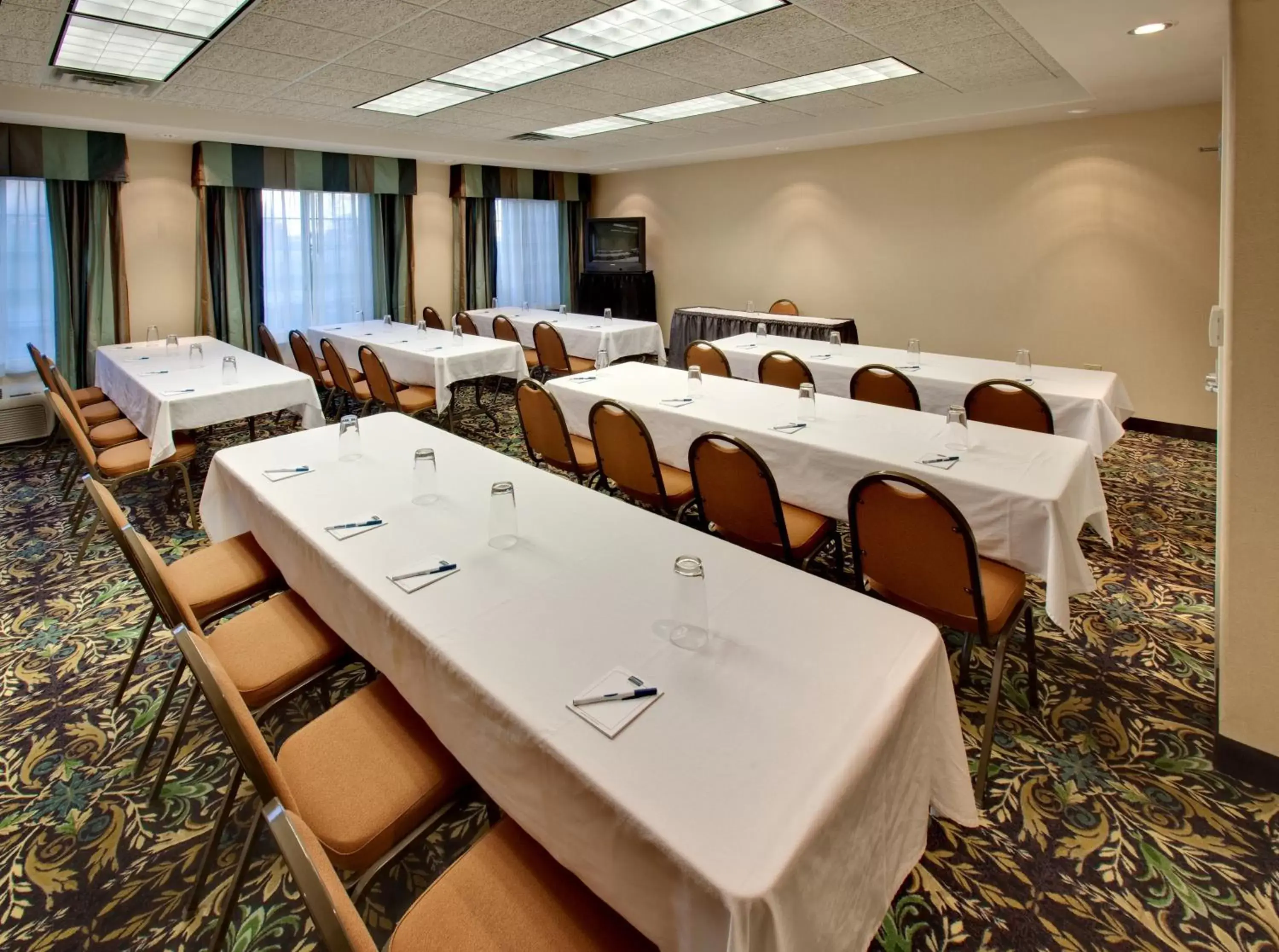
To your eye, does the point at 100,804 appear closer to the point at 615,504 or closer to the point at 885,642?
the point at 615,504

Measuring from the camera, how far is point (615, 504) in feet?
A: 7.72

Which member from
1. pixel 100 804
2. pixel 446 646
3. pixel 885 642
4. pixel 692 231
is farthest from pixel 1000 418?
pixel 692 231

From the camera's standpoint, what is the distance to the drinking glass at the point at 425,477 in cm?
239

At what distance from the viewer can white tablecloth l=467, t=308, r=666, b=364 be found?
7133mm

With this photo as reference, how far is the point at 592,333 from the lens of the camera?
7117 millimetres

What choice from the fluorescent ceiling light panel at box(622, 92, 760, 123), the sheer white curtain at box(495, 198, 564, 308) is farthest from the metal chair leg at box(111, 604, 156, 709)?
the sheer white curtain at box(495, 198, 564, 308)

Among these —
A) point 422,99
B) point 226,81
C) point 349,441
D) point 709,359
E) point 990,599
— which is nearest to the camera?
point 990,599

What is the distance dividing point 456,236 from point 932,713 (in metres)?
9.02

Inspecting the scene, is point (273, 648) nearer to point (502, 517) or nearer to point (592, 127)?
point (502, 517)

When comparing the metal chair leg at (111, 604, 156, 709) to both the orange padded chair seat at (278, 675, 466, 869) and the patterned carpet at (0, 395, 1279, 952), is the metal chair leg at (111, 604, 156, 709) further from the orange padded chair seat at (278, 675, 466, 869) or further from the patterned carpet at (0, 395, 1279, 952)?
the orange padded chair seat at (278, 675, 466, 869)

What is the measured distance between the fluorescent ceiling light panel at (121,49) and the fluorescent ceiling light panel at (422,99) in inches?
58.9

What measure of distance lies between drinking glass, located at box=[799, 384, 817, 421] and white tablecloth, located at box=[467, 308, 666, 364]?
12.2 ft

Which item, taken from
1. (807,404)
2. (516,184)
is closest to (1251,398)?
(807,404)

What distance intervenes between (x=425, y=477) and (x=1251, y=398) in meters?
2.61
